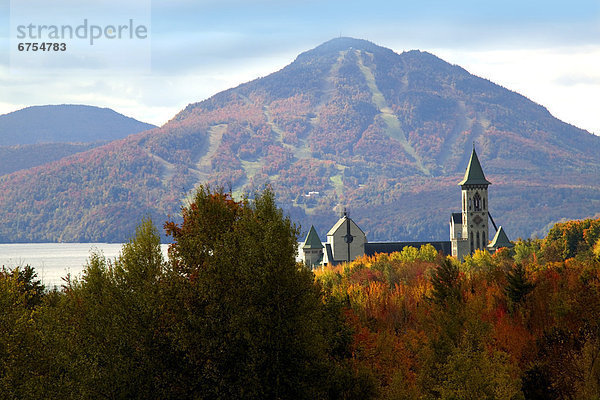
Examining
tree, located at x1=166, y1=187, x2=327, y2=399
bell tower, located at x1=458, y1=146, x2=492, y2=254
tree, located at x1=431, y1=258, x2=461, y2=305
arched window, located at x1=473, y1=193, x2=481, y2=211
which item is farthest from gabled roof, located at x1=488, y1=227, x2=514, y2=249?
tree, located at x1=166, y1=187, x2=327, y2=399

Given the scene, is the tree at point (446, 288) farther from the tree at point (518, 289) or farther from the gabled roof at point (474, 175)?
the gabled roof at point (474, 175)

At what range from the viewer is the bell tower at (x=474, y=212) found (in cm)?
15725

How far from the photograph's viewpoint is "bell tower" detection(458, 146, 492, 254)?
157250 mm

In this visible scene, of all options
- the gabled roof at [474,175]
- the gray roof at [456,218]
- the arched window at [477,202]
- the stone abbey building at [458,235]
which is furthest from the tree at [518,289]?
the gray roof at [456,218]

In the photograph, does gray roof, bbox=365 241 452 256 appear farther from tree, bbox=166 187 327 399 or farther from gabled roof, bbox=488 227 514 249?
tree, bbox=166 187 327 399

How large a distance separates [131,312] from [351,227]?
121 meters

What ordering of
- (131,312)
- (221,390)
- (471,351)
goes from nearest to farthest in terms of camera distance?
(221,390)
(131,312)
(471,351)

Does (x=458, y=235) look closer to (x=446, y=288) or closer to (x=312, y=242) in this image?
(x=312, y=242)

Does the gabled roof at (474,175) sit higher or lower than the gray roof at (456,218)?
higher

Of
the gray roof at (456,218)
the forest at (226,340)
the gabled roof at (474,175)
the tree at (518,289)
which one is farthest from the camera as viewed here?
the gray roof at (456,218)

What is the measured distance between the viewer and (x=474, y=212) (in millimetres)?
158750

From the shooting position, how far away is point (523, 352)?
59125mm

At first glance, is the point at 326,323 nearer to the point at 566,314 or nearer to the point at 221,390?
the point at 221,390

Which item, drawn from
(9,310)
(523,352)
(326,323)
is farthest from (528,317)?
(9,310)
